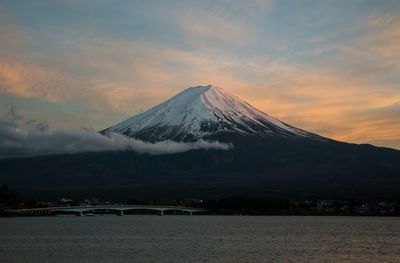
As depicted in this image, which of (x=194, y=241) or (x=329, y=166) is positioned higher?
(x=329, y=166)

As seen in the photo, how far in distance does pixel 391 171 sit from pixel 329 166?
620 inches

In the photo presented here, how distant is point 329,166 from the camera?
179 meters

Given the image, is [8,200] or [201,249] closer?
[201,249]

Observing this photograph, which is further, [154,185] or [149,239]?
[154,185]

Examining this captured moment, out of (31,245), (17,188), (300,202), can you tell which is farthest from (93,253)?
(17,188)

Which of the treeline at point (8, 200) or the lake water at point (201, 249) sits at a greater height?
the treeline at point (8, 200)

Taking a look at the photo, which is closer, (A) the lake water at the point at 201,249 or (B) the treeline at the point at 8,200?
(A) the lake water at the point at 201,249

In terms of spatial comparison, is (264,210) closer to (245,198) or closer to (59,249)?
(245,198)

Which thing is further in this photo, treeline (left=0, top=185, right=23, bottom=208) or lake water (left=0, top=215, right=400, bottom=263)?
treeline (left=0, top=185, right=23, bottom=208)

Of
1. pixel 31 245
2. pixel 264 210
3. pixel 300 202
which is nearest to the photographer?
pixel 31 245

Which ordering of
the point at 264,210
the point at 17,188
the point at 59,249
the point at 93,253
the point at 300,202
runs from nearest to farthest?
1. the point at 93,253
2. the point at 59,249
3. the point at 264,210
4. the point at 300,202
5. the point at 17,188

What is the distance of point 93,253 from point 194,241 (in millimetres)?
12094

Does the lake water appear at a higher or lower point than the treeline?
lower

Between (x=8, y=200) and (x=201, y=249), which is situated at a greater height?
(x=8, y=200)
